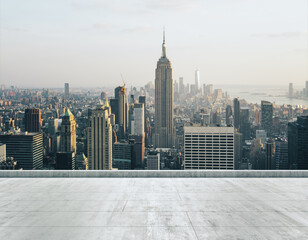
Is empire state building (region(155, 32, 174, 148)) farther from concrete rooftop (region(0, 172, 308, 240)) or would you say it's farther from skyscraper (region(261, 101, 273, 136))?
concrete rooftop (region(0, 172, 308, 240))

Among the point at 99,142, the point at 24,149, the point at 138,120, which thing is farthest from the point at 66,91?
the point at 24,149

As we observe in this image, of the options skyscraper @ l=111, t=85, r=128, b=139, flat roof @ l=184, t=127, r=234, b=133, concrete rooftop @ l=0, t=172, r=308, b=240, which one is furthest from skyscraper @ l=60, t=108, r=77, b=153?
concrete rooftop @ l=0, t=172, r=308, b=240

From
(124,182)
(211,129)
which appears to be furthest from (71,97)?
(124,182)

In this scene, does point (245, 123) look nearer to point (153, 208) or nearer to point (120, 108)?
point (120, 108)

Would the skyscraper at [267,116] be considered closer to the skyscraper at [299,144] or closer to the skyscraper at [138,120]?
the skyscraper at [299,144]

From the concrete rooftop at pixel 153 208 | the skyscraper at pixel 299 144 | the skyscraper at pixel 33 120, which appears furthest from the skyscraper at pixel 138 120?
the concrete rooftop at pixel 153 208

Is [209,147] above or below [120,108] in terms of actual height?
below

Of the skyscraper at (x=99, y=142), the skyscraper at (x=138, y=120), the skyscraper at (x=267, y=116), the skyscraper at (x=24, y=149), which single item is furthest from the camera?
the skyscraper at (x=138, y=120)

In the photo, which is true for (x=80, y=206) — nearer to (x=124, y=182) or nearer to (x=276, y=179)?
(x=124, y=182)
